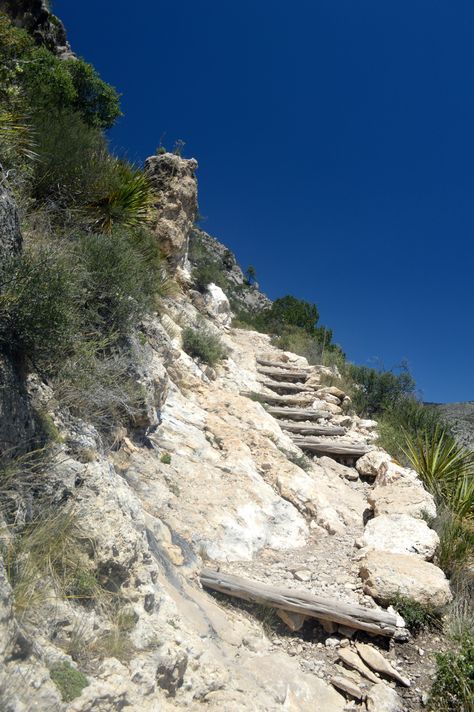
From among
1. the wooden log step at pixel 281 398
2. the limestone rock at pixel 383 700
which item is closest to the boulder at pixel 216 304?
the wooden log step at pixel 281 398

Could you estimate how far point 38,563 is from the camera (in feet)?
8.06

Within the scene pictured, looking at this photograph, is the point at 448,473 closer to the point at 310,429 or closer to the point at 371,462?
the point at 371,462

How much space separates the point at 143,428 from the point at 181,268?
776 cm

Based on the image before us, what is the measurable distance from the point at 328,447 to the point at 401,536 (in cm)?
343

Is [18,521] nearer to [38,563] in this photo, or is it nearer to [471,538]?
[38,563]

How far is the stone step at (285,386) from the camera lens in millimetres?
12034

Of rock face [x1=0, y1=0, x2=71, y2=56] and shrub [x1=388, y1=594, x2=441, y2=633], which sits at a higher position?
rock face [x1=0, y1=0, x2=71, y2=56]

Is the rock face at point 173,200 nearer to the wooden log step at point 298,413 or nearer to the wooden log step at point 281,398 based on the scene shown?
the wooden log step at point 281,398

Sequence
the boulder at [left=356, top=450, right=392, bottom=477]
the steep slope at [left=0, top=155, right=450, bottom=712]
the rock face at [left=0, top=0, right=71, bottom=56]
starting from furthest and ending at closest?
the rock face at [left=0, top=0, right=71, bottom=56] → the boulder at [left=356, top=450, right=392, bottom=477] → the steep slope at [left=0, top=155, right=450, bottom=712]

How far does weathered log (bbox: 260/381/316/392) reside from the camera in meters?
12.0

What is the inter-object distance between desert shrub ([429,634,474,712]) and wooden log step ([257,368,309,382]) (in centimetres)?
915

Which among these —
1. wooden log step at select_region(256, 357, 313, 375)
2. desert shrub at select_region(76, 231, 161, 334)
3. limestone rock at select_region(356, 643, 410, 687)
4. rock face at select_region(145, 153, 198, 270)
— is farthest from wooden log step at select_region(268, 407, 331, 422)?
limestone rock at select_region(356, 643, 410, 687)

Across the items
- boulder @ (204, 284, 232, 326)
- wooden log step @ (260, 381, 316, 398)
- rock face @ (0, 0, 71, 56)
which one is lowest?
wooden log step @ (260, 381, 316, 398)

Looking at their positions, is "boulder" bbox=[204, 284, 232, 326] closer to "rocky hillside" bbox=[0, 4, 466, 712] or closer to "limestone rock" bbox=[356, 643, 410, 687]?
"rocky hillside" bbox=[0, 4, 466, 712]
